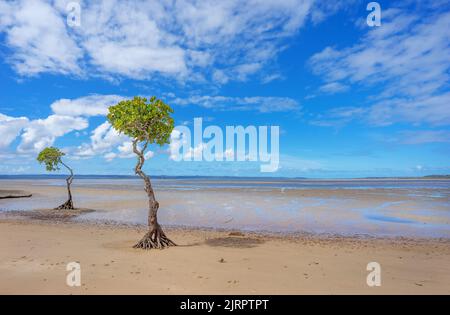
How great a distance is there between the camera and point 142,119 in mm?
14875

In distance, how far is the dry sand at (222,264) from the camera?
30.4 ft

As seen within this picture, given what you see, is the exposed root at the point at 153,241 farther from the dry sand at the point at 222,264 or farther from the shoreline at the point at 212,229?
the shoreline at the point at 212,229

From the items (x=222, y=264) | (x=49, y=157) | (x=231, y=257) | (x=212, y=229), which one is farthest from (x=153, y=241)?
(x=49, y=157)

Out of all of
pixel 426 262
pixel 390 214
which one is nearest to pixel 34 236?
pixel 426 262

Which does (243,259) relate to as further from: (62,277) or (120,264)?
(62,277)

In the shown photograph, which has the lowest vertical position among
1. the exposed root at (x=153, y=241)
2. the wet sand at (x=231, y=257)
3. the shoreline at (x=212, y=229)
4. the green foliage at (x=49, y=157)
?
the shoreline at (x=212, y=229)

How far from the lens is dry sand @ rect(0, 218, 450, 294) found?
30.4 feet

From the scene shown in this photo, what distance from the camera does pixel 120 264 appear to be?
38.1ft

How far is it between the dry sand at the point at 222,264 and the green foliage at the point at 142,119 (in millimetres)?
5402

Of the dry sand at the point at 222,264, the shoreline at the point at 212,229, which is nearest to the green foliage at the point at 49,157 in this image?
the shoreline at the point at 212,229

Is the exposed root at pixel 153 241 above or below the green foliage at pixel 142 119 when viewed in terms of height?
below

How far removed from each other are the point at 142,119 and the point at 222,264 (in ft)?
24.7

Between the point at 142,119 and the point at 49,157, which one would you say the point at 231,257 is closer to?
the point at 142,119
